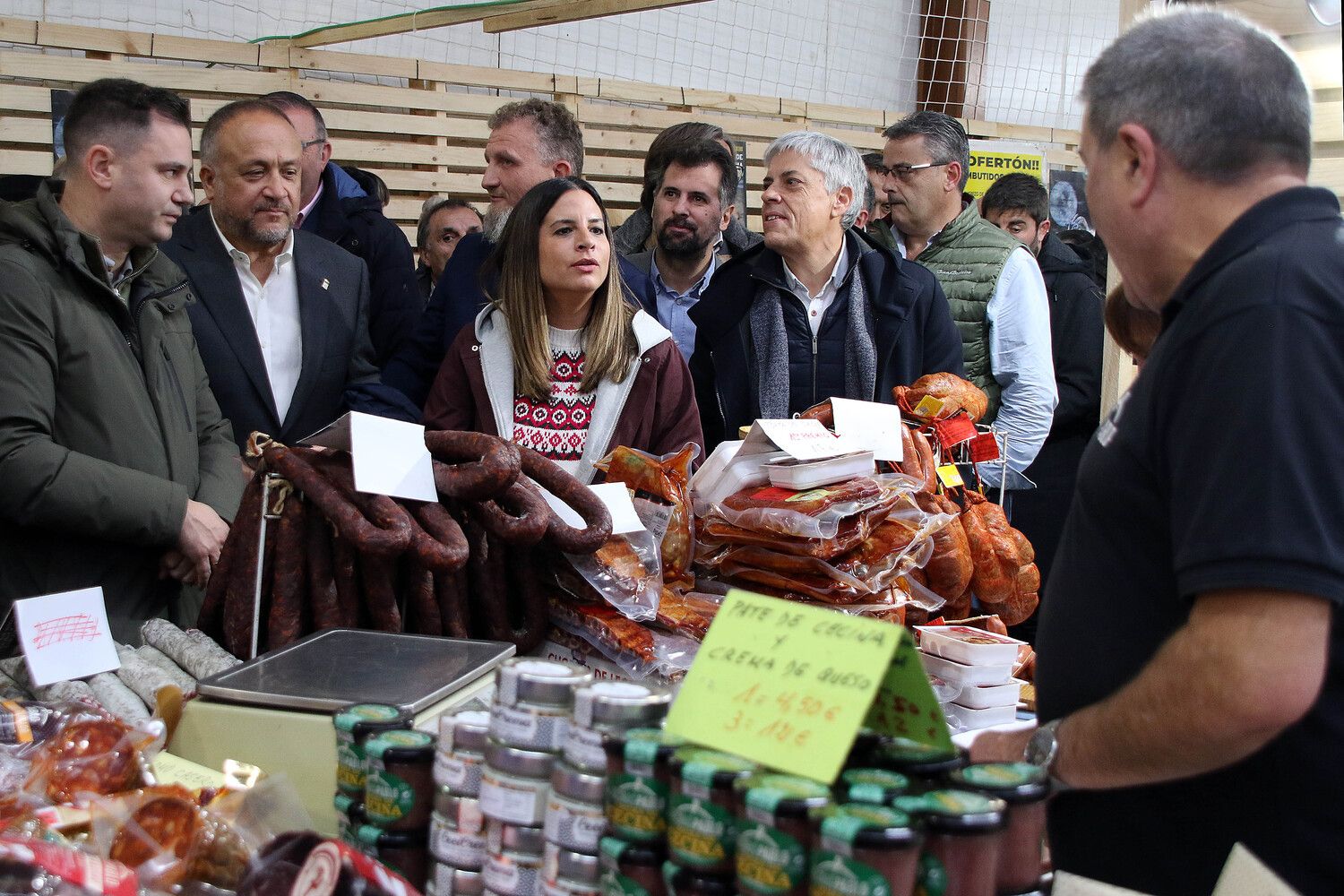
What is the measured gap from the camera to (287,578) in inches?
87.6

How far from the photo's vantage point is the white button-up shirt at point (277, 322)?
3795mm

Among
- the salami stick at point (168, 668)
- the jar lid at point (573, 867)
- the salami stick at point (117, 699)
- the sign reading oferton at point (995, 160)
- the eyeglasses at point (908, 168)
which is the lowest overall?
the salami stick at point (117, 699)

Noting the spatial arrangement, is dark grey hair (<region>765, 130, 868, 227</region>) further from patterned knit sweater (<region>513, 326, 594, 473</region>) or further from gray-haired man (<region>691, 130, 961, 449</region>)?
patterned knit sweater (<region>513, 326, 594, 473</region>)

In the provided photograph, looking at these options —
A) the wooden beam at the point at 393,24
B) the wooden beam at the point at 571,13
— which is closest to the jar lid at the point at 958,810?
the wooden beam at the point at 571,13

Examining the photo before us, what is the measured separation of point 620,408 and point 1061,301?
10.3 feet

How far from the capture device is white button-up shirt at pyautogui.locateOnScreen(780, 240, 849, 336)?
3.82 m

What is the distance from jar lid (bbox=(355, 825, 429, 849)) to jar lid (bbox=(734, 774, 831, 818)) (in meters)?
0.44

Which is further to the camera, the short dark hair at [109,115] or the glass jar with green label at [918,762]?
the short dark hair at [109,115]

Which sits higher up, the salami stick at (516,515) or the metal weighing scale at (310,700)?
the salami stick at (516,515)

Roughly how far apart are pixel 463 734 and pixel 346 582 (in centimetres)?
110

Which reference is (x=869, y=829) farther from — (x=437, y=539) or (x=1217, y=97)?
(x=437, y=539)

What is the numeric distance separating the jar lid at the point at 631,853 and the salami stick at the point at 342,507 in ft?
3.58

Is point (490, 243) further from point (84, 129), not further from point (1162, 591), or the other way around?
point (1162, 591)

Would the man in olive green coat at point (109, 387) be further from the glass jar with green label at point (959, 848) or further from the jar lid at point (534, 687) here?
the glass jar with green label at point (959, 848)
